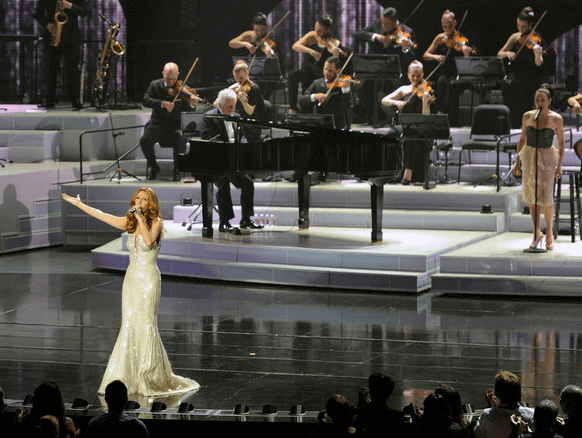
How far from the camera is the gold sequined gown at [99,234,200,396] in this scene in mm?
6617

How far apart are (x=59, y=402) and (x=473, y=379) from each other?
10.4 feet

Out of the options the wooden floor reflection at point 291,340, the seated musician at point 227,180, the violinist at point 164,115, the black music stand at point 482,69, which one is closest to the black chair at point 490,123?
the black music stand at point 482,69

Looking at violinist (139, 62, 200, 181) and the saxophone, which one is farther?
the saxophone

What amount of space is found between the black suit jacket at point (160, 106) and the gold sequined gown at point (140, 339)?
6.30 meters

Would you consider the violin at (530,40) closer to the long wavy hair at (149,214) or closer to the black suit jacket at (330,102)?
the black suit jacket at (330,102)

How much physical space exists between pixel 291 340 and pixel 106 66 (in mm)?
7186

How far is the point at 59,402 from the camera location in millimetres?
4496

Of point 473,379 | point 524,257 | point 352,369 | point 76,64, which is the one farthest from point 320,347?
point 76,64

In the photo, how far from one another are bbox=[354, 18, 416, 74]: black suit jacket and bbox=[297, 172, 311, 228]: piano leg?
3.20 metres

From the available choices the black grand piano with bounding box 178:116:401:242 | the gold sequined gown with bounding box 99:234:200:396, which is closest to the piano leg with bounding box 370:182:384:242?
the black grand piano with bounding box 178:116:401:242

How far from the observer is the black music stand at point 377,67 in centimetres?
1366

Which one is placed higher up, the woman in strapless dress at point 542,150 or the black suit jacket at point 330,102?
the black suit jacket at point 330,102

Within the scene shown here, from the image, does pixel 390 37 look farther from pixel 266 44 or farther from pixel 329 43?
pixel 266 44

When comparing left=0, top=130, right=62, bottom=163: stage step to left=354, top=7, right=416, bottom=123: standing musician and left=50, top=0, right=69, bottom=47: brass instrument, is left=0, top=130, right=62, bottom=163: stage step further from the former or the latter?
left=354, top=7, right=416, bottom=123: standing musician
